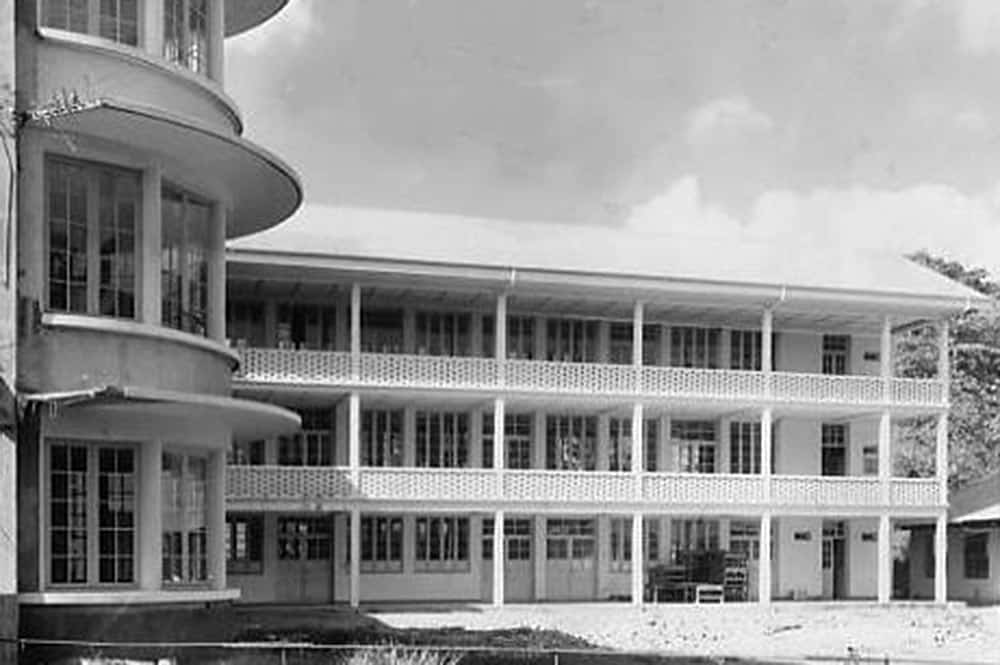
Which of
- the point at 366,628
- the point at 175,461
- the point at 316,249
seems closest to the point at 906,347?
the point at 316,249

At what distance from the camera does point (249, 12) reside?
896 inches

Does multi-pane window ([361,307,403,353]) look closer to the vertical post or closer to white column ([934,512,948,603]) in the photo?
the vertical post

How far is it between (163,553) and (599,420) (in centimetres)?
2363

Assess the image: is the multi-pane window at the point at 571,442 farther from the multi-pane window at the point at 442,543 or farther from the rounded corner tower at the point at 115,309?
the rounded corner tower at the point at 115,309

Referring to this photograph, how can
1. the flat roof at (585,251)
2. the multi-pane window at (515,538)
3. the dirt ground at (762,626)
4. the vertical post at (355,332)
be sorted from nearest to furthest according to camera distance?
the dirt ground at (762,626)
the vertical post at (355,332)
the flat roof at (585,251)
the multi-pane window at (515,538)

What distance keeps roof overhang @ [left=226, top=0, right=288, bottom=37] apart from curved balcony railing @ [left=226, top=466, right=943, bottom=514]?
44.1 feet

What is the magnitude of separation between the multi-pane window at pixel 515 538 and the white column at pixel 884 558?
8.59 meters

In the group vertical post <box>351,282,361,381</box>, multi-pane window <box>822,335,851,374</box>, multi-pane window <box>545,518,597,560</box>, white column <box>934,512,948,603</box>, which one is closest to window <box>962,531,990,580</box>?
white column <box>934,512,948,603</box>

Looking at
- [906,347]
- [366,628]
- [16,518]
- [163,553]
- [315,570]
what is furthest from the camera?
[906,347]

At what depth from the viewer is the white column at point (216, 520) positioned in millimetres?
19516

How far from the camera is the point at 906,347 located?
56.8 metres

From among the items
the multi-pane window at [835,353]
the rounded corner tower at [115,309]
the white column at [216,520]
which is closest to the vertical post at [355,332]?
the multi-pane window at [835,353]

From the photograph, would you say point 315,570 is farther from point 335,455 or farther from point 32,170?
point 32,170

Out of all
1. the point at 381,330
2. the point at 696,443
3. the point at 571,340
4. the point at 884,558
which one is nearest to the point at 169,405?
the point at 381,330
